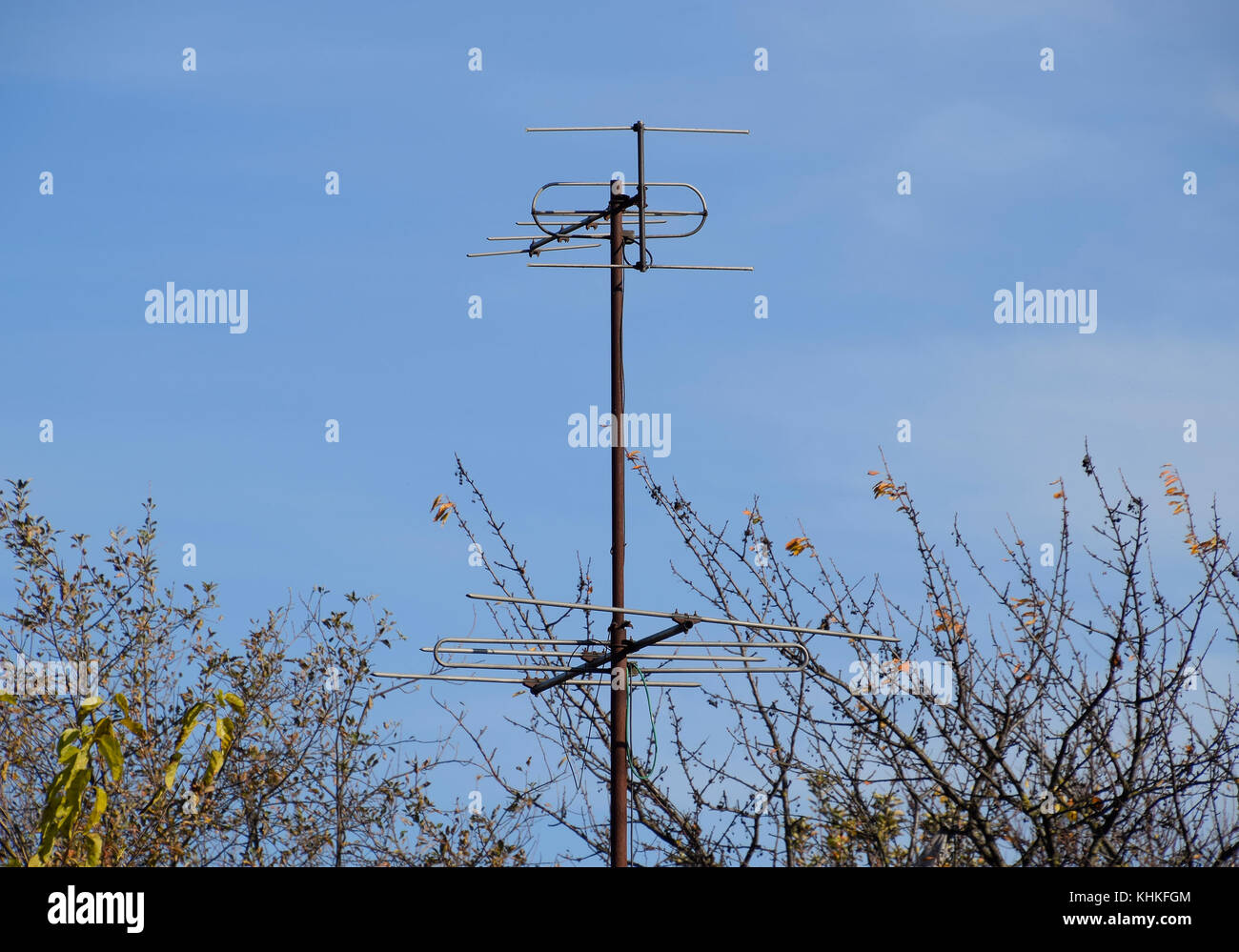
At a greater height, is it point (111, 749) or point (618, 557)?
point (618, 557)

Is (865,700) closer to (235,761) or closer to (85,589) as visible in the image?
(235,761)

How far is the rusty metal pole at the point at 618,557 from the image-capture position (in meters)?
5.74

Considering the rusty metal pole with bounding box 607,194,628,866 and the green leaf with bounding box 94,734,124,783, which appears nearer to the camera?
the green leaf with bounding box 94,734,124,783

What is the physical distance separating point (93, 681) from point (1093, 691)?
23.0 ft

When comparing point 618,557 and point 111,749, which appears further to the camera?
point 618,557

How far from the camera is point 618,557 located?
600cm

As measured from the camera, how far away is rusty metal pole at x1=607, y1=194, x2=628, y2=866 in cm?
574

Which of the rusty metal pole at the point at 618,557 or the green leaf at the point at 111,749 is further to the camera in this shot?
the rusty metal pole at the point at 618,557
